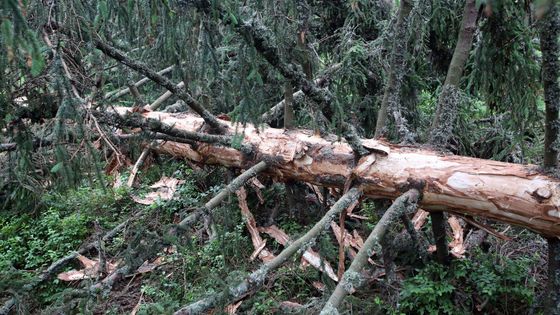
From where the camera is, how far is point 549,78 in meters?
3.04

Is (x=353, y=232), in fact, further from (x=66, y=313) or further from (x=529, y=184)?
(x=66, y=313)

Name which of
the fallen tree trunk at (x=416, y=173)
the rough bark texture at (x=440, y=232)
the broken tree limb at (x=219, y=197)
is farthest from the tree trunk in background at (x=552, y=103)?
the broken tree limb at (x=219, y=197)

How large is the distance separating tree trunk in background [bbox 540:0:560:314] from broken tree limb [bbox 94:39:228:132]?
312 centimetres

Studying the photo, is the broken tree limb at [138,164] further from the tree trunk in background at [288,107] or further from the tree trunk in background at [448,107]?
the tree trunk in background at [448,107]

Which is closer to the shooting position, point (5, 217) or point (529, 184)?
point (529, 184)

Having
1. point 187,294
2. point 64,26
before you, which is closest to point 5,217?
point 187,294

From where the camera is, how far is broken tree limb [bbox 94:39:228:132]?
4.04 meters

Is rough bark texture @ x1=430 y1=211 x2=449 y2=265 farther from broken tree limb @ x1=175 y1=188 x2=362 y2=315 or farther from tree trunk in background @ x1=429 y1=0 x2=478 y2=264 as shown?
broken tree limb @ x1=175 y1=188 x2=362 y2=315

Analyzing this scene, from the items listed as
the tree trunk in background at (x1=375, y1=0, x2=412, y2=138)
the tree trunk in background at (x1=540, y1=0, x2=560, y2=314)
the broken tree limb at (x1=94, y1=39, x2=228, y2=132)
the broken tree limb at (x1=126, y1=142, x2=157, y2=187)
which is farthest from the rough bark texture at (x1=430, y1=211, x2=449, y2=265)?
the broken tree limb at (x1=126, y1=142, x2=157, y2=187)

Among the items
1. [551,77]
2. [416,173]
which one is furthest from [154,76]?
[551,77]

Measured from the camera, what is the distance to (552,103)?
3.13 meters

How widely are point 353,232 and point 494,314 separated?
5.59 ft

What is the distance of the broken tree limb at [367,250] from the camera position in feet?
9.62

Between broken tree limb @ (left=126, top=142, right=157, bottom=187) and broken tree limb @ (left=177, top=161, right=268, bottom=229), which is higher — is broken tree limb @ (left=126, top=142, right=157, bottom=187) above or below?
below
